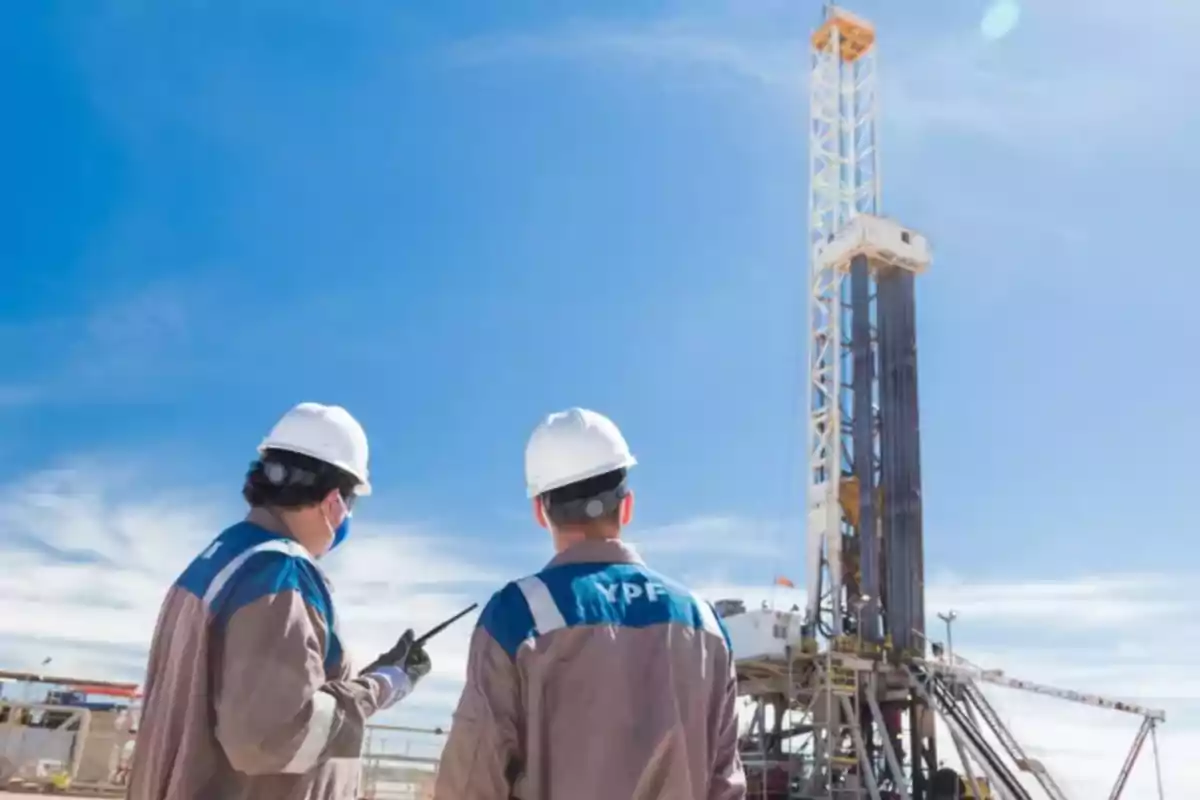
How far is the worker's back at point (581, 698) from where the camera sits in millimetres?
1917

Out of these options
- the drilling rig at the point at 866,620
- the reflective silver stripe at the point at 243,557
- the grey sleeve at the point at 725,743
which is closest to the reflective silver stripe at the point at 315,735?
the reflective silver stripe at the point at 243,557

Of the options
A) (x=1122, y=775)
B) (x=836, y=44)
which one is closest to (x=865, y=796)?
(x=1122, y=775)

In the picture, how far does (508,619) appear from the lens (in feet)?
6.51

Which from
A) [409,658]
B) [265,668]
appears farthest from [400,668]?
[265,668]

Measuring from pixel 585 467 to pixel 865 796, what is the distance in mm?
19468

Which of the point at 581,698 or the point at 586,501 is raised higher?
the point at 586,501

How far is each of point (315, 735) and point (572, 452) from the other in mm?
755

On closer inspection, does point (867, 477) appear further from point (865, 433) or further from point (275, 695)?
point (275, 695)

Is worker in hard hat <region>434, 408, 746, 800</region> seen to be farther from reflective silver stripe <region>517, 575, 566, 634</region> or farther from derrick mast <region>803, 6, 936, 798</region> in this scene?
derrick mast <region>803, 6, 936, 798</region>

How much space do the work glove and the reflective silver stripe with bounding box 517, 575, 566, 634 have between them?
0.65 meters

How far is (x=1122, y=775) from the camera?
65.8 feet

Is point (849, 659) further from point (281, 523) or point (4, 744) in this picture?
point (281, 523)

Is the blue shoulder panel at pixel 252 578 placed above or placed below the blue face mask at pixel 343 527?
below

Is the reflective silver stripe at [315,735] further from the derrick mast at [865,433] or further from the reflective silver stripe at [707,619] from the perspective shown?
the derrick mast at [865,433]
